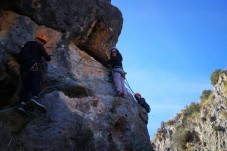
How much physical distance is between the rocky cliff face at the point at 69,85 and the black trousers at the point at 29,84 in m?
0.39

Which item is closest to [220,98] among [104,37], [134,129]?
[104,37]

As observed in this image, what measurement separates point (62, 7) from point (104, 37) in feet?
8.26

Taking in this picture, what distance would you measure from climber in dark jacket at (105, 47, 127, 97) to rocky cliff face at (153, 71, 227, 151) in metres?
23.3

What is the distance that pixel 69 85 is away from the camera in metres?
10.6

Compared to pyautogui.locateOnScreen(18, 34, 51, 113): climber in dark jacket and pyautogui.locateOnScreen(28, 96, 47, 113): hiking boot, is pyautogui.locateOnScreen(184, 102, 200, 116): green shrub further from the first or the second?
pyautogui.locateOnScreen(28, 96, 47, 113): hiking boot

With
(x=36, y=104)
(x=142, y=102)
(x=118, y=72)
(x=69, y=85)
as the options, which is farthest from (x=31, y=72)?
(x=142, y=102)

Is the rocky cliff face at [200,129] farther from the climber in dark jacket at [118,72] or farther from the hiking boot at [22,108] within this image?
the hiking boot at [22,108]

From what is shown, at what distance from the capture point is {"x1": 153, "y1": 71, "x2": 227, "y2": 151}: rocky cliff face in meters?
35.8

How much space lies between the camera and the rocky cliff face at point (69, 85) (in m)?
8.71

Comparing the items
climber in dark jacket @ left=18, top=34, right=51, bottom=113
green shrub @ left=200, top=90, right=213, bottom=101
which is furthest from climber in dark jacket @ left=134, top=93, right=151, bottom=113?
green shrub @ left=200, top=90, right=213, bottom=101

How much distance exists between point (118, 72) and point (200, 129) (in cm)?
3019

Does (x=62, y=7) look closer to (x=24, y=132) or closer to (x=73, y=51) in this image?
(x=73, y=51)

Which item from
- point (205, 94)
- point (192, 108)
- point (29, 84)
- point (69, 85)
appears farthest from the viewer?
point (205, 94)

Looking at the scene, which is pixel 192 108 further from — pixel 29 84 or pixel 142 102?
pixel 29 84
